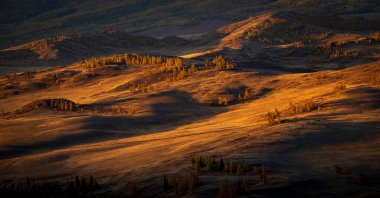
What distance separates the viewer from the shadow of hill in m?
17.3

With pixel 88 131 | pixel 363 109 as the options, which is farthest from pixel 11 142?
pixel 363 109

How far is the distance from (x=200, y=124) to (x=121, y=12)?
281 feet

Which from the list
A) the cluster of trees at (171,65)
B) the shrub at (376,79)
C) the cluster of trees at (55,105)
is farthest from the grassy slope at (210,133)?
the cluster of trees at (171,65)

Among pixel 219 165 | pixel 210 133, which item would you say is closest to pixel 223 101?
pixel 210 133

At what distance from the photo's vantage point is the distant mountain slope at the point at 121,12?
82.8 m

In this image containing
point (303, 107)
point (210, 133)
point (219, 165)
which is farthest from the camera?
point (303, 107)

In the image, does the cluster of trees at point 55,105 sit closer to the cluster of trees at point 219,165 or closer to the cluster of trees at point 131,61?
the cluster of trees at point 131,61

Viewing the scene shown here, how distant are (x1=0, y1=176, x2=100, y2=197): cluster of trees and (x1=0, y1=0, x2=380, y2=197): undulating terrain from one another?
4 cm

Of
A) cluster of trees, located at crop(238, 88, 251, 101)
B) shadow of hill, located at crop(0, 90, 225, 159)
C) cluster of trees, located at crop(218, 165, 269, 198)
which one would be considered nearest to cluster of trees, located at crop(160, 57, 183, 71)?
shadow of hill, located at crop(0, 90, 225, 159)

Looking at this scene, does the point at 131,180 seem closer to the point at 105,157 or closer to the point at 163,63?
the point at 105,157

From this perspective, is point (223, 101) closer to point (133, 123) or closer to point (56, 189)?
point (133, 123)

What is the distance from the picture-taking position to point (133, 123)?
2000 centimetres

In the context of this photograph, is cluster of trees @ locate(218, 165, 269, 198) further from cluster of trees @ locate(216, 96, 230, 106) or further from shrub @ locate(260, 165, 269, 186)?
cluster of trees @ locate(216, 96, 230, 106)

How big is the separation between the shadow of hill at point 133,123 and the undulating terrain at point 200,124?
4 centimetres
